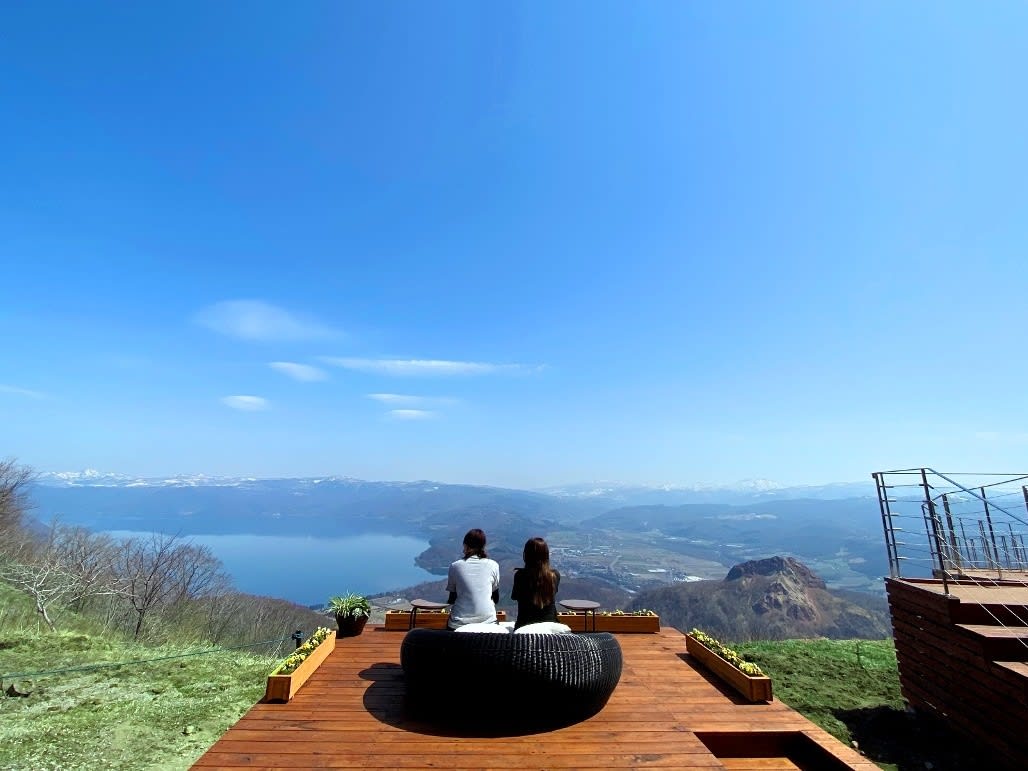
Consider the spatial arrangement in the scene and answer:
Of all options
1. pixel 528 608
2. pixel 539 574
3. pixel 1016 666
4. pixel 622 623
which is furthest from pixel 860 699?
pixel 539 574

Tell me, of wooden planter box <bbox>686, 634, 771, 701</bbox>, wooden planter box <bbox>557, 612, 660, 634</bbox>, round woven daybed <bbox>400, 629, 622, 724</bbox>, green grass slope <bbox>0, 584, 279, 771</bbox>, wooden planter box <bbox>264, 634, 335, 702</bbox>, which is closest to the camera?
round woven daybed <bbox>400, 629, 622, 724</bbox>

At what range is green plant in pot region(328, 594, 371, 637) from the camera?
7.15 m

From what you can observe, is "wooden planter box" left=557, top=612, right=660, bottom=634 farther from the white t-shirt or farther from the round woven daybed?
the round woven daybed

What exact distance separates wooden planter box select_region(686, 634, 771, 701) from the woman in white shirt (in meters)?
2.73

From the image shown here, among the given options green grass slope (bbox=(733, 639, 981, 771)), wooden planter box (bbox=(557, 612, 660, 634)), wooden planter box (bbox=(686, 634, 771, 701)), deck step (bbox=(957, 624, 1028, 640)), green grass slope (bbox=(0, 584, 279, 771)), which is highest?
deck step (bbox=(957, 624, 1028, 640))

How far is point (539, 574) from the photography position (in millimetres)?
4930

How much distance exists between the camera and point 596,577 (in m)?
128

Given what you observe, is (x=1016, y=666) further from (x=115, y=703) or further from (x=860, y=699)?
(x=115, y=703)

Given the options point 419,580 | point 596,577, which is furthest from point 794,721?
point 419,580

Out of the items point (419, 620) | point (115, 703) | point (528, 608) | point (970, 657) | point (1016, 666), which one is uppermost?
point (528, 608)

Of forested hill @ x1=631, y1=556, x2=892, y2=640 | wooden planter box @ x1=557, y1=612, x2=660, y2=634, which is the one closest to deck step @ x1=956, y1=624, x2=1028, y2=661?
wooden planter box @ x1=557, y1=612, x2=660, y2=634

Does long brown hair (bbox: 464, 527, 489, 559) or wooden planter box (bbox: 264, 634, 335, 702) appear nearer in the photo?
wooden planter box (bbox: 264, 634, 335, 702)

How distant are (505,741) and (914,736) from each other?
20.0 feet

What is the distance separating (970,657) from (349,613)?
7.90m
